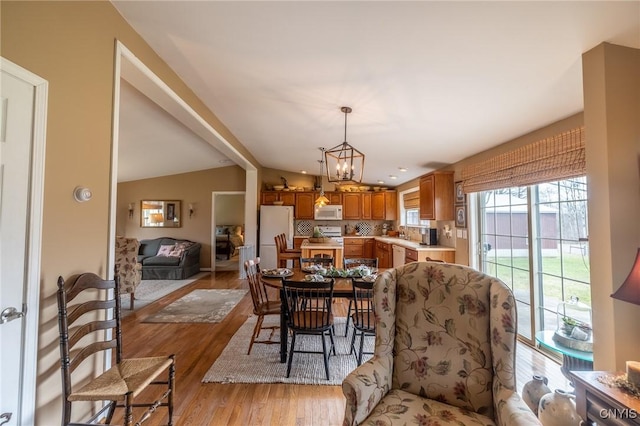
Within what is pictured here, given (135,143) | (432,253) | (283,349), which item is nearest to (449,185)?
(432,253)

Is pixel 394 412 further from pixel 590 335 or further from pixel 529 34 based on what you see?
pixel 529 34

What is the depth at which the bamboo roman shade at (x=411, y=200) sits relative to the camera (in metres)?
5.89

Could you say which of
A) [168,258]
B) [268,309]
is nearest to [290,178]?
[168,258]

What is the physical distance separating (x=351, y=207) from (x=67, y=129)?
6.26 metres

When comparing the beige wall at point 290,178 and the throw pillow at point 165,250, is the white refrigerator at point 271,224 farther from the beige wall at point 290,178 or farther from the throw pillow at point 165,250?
the throw pillow at point 165,250

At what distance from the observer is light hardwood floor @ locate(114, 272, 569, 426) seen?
1.95 metres

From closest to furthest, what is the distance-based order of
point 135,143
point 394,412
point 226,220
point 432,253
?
point 394,412 < point 432,253 < point 135,143 < point 226,220

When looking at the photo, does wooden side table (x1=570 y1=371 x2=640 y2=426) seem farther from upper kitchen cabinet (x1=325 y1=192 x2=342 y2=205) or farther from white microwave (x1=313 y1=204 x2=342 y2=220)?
upper kitchen cabinet (x1=325 y1=192 x2=342 y2=205)

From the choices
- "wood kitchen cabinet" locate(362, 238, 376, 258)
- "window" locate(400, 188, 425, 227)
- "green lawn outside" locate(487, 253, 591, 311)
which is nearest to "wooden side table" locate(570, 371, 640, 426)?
"green lawn outside" locate(487, 253, 591, 311)

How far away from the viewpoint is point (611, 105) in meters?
1.62

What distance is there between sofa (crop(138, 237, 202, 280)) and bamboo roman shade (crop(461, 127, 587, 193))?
606 centimetres

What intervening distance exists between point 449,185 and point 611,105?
2.81 metres

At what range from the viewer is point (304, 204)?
7.27 m

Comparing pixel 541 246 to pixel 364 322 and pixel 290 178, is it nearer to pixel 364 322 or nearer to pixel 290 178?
pixel 364 322
